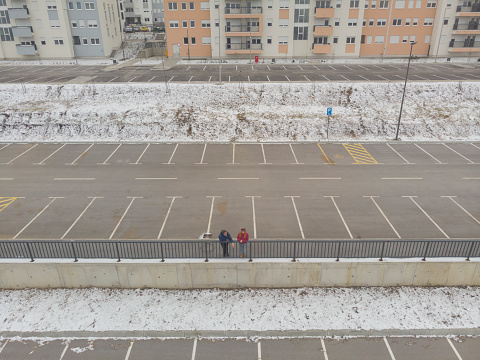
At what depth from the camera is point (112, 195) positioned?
17.2 meters

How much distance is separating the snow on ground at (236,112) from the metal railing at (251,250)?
14467 millimetres

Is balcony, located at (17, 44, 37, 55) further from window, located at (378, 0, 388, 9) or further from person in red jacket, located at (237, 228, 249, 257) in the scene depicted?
person in red jacket, located at (237, 228, 249, 257)

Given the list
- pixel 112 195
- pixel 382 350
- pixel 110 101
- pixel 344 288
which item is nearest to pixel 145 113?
pixel 110 101

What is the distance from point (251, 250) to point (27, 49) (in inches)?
2229

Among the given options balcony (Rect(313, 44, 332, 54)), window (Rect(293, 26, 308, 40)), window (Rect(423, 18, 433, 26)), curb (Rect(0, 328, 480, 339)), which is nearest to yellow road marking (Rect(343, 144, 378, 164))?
curb (Rect(0, 328, 480, 339))

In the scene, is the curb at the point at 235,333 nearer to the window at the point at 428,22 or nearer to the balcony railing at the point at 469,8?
the window at the point at 428,22

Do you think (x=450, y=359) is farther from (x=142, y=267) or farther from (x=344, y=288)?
(x=142, y=267)

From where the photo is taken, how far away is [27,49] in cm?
5050

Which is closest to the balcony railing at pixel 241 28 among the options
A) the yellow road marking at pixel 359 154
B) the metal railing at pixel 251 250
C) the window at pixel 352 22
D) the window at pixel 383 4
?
the window at pixel 352 22

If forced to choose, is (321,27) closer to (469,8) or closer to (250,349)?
(469,8)

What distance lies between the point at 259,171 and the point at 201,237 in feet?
25.1

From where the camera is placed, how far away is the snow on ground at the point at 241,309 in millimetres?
10125

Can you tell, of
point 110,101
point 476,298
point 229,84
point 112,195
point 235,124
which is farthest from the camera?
point 229,84

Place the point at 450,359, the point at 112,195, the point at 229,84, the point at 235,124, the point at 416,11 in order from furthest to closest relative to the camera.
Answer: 1. the point at 416,11
2. the point at 229,84
3. the point at 235,124
4. the point at 112,195
5. the point at 450,359
